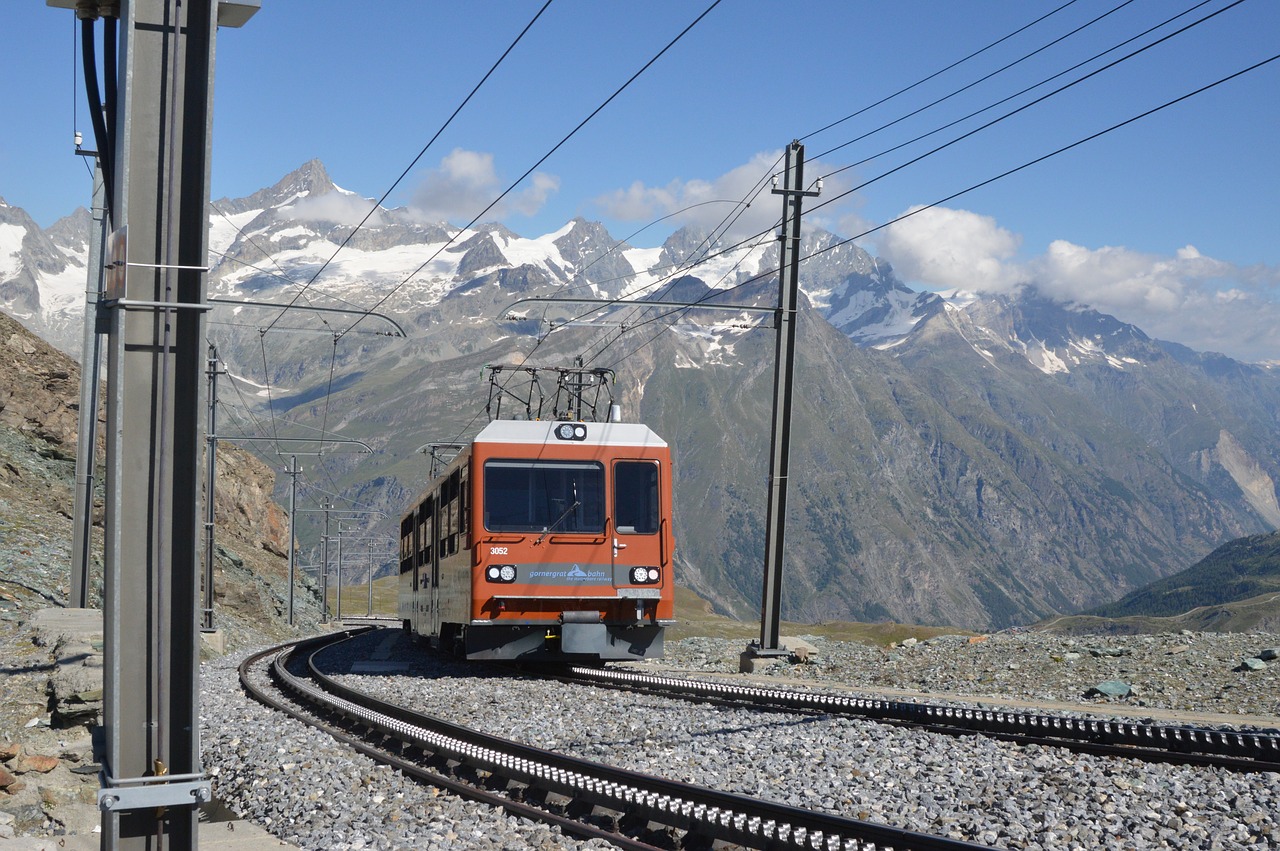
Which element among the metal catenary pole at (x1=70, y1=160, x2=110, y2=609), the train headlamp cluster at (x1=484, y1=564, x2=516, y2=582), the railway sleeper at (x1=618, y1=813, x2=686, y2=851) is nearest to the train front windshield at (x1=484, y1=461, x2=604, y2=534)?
the train headlamp cluster at (x1=484, y1=564, x2=516, y2=582)

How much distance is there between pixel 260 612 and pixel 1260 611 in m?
165

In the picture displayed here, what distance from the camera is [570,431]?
1906cm

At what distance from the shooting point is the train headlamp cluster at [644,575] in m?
18.9

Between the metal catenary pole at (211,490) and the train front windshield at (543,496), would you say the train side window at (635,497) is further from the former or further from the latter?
the metal catenary pole at (211,490)

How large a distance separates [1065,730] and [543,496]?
939 cm

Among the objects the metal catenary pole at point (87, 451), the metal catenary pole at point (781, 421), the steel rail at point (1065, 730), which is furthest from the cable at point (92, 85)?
the metal catenary pole at point (781, 421)

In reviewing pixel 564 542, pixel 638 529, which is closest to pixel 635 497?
pixel 638 529

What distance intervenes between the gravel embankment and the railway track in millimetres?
403

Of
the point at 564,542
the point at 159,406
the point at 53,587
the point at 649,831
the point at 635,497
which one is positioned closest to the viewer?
the point at 159,406

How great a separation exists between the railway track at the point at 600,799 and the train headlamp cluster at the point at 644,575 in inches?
227

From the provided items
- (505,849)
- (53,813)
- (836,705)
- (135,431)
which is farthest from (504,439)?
(135,431)

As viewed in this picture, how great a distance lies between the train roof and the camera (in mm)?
18750

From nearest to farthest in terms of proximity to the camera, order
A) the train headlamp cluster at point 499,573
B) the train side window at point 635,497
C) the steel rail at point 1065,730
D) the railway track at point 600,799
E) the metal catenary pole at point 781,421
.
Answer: the railway track at point 600,799 < the steel rail at point 1065,730 < the train headlamp cluster at point 499,573 < the train side window at point 635,497 < the metal catenary pole at point 781,421

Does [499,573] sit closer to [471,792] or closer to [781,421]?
[781,421]
